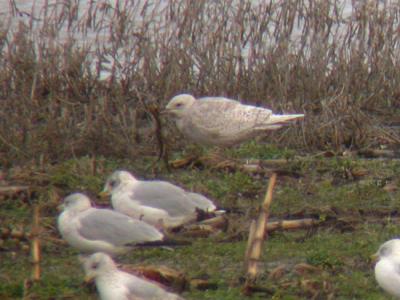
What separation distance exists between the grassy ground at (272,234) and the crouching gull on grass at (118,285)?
40 cm

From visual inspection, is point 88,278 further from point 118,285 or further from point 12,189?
point 12,189

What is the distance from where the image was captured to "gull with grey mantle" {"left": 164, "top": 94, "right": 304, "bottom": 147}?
1075 centimetres

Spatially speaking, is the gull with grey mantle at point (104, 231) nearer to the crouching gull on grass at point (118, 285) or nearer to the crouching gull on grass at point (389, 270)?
the crouching gull on grass at point (118, 285)

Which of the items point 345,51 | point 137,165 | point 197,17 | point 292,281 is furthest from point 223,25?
point 292,281

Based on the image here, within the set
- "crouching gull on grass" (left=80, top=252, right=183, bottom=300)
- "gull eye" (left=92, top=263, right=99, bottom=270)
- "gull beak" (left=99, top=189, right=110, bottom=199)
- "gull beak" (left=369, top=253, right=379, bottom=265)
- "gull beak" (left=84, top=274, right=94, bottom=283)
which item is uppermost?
"gull beak" (left=99, top=189, right=110, bottom=199)

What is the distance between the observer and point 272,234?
26.1 ft

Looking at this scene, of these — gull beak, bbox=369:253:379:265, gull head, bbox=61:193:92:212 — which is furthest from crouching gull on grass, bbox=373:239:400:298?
gull head, bbox=61:193:92:212

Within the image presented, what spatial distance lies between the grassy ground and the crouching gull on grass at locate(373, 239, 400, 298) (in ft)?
0.82

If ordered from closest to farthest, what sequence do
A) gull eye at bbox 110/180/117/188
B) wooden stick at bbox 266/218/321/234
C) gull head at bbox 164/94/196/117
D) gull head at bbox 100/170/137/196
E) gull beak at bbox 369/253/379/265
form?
gull beak at bbox 369/253/379/265
wooden stick at bbox 266/218/321/234
gull head at bbox 100/170/137/196
gull eye at bbox 110/180/117/188
gull head at bbox 164/94/196/117

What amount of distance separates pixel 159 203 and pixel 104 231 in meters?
0.71

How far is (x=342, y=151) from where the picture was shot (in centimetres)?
1060

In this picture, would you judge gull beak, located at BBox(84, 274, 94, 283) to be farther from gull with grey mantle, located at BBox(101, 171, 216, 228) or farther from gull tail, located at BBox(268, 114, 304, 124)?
gull tail, located at BBox(268, 114, 304, 124)

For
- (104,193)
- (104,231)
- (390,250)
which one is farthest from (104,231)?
(390,250)

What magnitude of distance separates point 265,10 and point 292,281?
5.49m
